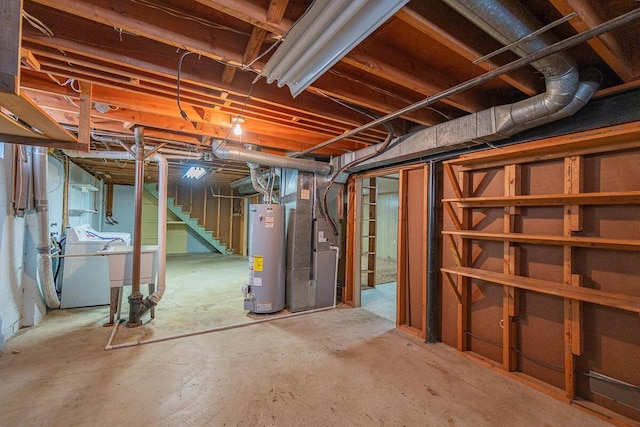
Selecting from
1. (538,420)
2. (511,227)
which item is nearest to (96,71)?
(511,227)

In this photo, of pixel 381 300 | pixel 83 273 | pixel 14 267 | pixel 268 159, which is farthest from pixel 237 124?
pixel 381 300

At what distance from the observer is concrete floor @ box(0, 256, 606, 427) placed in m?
1.75

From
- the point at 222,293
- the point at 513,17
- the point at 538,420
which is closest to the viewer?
the point at 513,17

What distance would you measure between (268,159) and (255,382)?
238 centimetres

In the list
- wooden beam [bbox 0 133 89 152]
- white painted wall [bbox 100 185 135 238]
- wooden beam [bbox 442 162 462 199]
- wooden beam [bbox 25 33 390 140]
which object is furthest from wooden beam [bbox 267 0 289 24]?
white painted wall [bbox 100 185 135 238]

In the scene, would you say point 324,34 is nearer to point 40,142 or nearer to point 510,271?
point 40,142

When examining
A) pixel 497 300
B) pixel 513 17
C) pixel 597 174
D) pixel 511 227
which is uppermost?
pixel 513 17

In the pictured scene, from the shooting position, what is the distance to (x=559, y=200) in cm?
200

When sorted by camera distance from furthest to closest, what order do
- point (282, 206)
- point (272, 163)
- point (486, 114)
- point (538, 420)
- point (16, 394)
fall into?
point (282, 206) → point (272, 163) → point (486, 114) → point (16, 394) → point (538, 420)

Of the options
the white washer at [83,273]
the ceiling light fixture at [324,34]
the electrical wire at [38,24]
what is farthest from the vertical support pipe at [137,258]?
the ceiling light fixture at [324,34]

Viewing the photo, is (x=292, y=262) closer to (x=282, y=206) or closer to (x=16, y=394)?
(x=282, y=206)

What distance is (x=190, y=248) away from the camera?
930 cm

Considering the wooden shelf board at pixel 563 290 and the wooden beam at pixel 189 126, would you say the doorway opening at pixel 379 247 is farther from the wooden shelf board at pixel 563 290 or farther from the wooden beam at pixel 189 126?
the wooden shelf board at pixel 563 290

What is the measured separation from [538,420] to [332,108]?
275 cm
